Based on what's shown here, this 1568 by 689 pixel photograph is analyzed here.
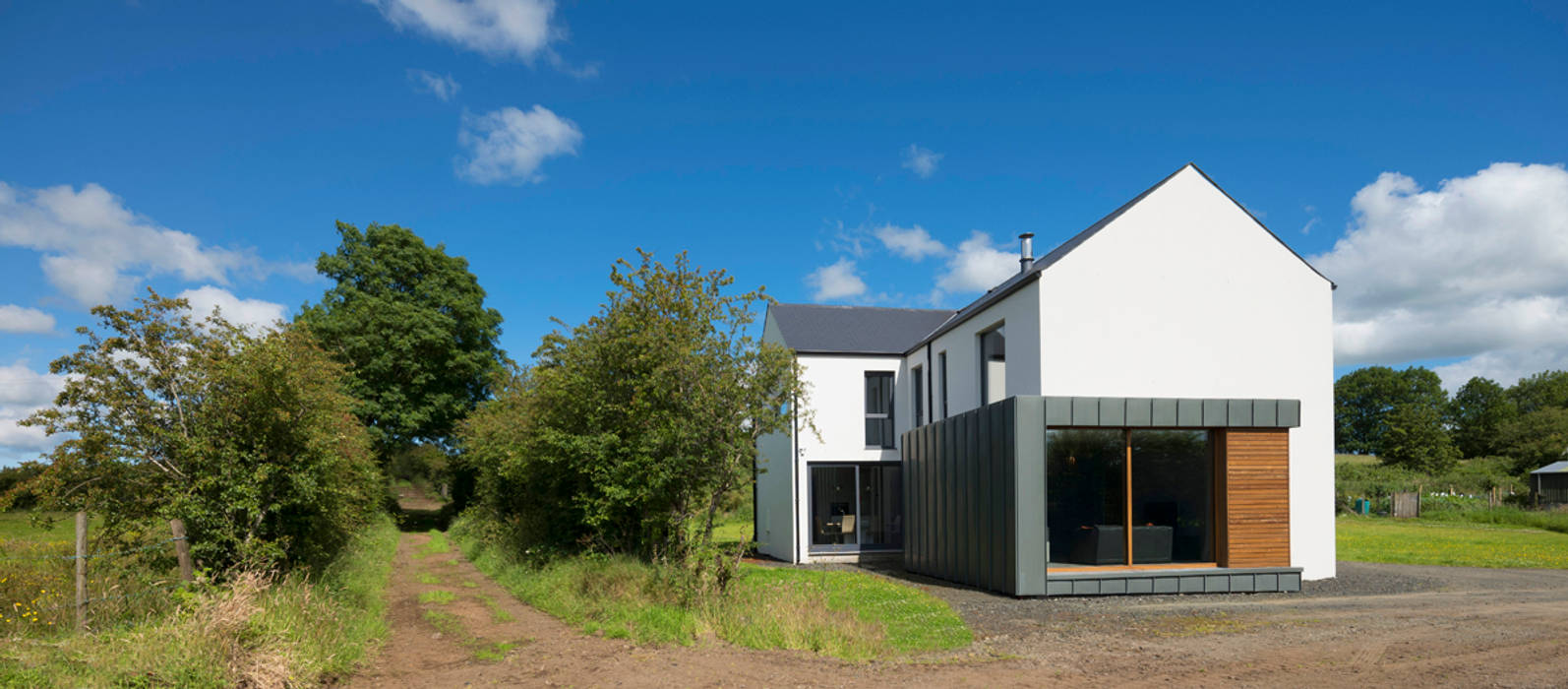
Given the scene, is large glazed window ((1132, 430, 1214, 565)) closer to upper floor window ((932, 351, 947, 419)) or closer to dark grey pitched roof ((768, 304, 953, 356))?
upper floor window ((932, 351, 947, 419))

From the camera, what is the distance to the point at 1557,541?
20.0 meters

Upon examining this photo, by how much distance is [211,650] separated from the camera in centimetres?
584

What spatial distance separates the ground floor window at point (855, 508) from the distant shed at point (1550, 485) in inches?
1077

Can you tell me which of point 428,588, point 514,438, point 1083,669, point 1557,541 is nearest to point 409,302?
point 514,438

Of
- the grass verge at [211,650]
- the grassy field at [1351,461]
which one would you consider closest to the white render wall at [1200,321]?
the grass verge at [211,650]

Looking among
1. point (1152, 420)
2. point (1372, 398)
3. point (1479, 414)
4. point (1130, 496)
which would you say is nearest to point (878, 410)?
point (1130, 496)

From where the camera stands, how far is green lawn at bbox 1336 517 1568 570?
1577 centimetres

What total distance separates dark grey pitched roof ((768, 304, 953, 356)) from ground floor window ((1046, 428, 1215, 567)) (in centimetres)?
683

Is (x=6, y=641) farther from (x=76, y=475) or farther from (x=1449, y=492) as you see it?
(x=1449, y=492)

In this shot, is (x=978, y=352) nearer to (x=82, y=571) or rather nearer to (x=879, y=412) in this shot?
(x=879, y=412)

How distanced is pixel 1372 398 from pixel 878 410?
7371cm

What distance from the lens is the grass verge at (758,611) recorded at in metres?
7.69

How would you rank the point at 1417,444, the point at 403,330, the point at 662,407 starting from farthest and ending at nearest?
1. the point at 1417,444
2. the point at 403,330
3. the point at 662,407

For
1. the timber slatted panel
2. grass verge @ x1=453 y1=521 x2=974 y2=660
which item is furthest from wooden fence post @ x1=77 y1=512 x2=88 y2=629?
the timber slatted panel
